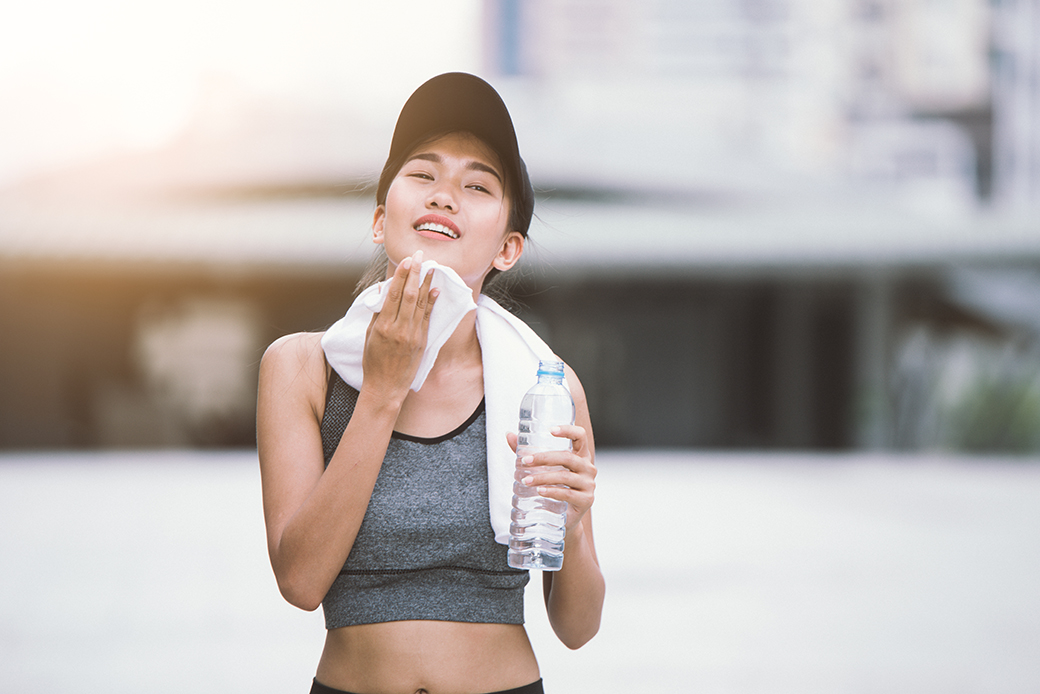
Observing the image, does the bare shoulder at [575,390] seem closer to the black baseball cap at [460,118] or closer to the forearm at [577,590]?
the forearm at [577,590]

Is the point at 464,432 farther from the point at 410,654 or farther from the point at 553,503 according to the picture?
the point at 410,654

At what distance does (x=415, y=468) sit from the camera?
1678 millimetres

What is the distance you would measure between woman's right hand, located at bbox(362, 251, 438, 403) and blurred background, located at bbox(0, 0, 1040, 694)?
372 centimetres

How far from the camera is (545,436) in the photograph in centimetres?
171

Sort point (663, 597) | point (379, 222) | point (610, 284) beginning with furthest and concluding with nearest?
1. point (610, 284)
2. point (663, 597)
3. point (379, 222)

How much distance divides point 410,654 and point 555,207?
1716cm

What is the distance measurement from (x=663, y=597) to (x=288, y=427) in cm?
548

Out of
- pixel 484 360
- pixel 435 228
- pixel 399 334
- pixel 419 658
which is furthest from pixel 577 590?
pixel 435 228

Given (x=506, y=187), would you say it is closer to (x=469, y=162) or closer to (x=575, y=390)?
(x=469, y=162)

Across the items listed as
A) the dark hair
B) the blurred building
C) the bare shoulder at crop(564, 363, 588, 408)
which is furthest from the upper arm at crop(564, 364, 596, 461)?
the blurred building

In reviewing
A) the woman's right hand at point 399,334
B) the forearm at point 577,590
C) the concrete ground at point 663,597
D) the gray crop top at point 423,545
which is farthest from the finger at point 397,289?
the concrete ground at point 663,597

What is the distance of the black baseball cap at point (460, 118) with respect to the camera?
1713mm

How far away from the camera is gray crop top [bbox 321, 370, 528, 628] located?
162cm

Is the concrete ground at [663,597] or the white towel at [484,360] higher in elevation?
the white towel at [484,360]
